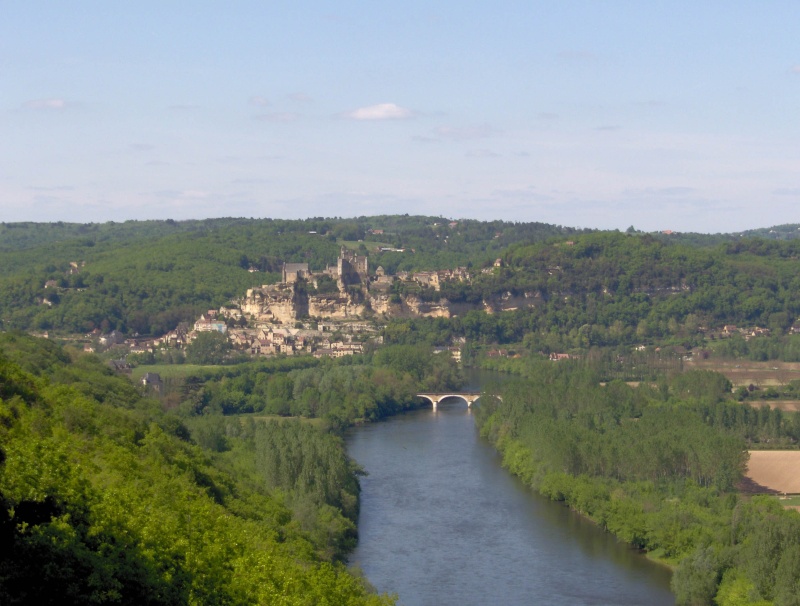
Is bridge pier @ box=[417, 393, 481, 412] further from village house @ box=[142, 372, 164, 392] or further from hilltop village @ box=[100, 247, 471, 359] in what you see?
hilltop village @ box=[100, 247, 471, 359]

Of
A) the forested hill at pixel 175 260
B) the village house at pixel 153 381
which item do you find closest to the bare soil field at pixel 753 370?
the village house at pixel 153 381

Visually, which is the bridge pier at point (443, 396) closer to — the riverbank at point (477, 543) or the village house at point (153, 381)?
the village house at point (153, 381)

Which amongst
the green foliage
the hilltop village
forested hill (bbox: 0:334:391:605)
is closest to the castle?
the hilltop village

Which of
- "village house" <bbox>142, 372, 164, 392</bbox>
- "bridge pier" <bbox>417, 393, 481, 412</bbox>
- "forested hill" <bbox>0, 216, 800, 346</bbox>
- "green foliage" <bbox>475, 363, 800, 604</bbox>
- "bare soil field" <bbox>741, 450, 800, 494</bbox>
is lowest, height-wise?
"bridge pier" <bbox>417, 393, 481, 412</bbox>

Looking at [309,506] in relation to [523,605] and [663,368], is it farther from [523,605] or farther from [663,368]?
[663,368]

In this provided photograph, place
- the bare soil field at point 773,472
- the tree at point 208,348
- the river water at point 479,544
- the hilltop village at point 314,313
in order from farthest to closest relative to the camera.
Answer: the hilltop village at point 314,313 → the tree at point 208,348 → the bare soil field at point 773,472 → the river water at point 479,544

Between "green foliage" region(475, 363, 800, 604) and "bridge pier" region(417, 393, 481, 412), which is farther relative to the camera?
"bridge pier" region(417, 393, 481, 412)

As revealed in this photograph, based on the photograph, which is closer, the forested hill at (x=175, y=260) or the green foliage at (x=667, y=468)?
the green foliage at (x=667, y=468)
